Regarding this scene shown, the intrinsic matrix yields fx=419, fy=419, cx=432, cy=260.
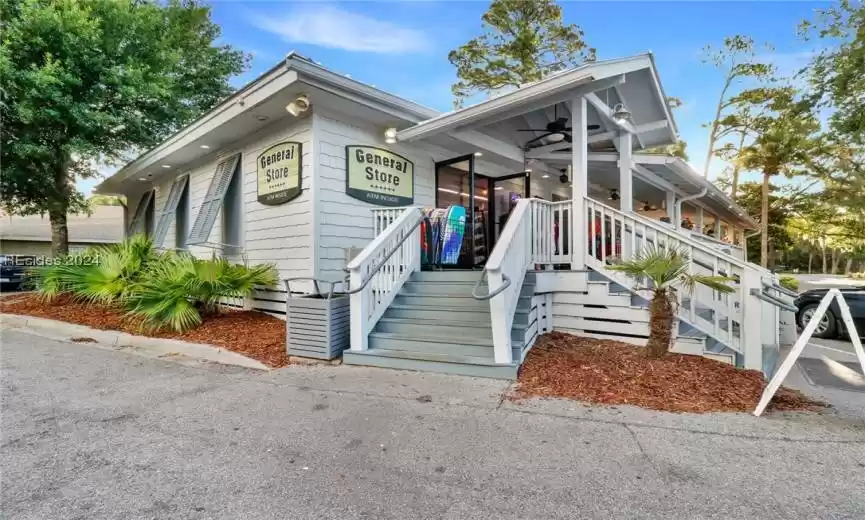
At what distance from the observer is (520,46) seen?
59.2ft

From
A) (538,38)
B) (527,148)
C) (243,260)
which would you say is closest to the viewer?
(243,260)

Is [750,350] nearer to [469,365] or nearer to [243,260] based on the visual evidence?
[469,365]

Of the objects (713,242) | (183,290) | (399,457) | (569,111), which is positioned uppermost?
(569,111)

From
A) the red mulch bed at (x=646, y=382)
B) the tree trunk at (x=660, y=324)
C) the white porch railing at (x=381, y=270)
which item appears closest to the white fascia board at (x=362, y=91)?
the white porch railing at (x=381, y=270)

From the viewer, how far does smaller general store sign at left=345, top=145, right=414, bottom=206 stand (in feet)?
21.1

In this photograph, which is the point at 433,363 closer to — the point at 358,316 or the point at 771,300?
the point at 358,316

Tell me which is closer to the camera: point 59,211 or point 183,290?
point 183,290

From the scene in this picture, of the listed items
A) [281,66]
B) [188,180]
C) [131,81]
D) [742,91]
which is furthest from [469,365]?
[742,91]

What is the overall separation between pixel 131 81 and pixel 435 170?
8066 mm

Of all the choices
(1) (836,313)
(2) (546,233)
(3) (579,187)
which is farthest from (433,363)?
(1) (836,313)

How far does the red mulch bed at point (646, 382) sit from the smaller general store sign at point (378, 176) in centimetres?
358

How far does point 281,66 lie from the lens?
5262 millimetres

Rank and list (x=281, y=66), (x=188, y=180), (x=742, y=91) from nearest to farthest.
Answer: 1. (x=281, y=66)
2. (x=188, y=180)
3. (x=742, y=91)

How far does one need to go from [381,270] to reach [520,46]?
54.1 feet
